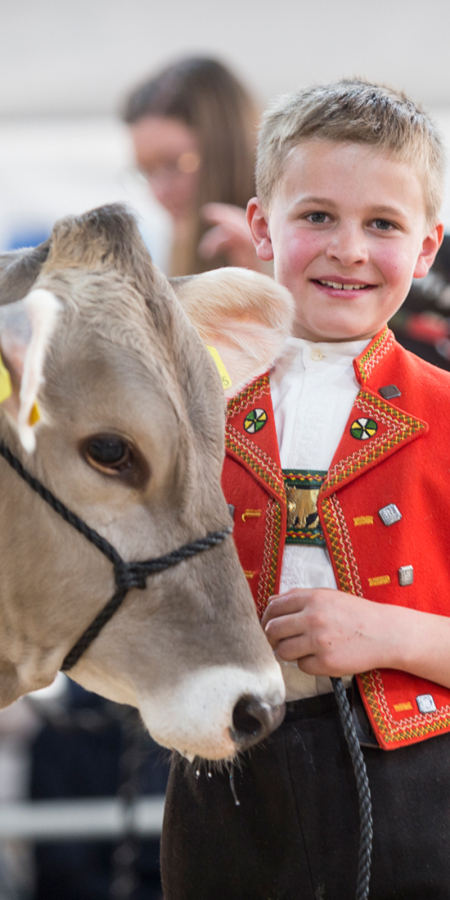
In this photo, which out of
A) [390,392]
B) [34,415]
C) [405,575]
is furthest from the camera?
[390,392]

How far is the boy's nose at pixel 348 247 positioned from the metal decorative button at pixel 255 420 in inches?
10.0

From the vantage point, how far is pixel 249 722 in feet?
3.38

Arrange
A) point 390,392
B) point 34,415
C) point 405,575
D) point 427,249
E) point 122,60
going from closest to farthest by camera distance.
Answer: point 34,415, point 405,575, point 390,392, point 427,249, point 122,60

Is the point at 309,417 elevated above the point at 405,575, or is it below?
above

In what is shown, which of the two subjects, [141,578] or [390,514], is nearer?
[141,578]

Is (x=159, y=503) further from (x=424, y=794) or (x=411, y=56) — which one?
(x=411, y=56)

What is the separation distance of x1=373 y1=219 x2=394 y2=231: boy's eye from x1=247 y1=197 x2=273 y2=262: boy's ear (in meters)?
0.22

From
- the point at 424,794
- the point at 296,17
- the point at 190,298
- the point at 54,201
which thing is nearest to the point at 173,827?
the point at 424,794

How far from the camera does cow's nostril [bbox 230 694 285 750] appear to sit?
1.02m

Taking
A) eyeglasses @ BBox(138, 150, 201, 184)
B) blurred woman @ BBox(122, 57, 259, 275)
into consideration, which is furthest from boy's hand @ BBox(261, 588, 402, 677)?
eyeglasses @ BBox(138, 150, 201, 184)

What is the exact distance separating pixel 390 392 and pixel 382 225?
0.25 m

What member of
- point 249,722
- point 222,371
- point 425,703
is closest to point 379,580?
point 425,703

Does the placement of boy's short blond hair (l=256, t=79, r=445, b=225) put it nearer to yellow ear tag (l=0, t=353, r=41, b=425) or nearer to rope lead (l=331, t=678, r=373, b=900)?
yellow ear tag (l=0, t=353, r=41, b=425)

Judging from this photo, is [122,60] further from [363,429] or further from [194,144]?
[363,429]
